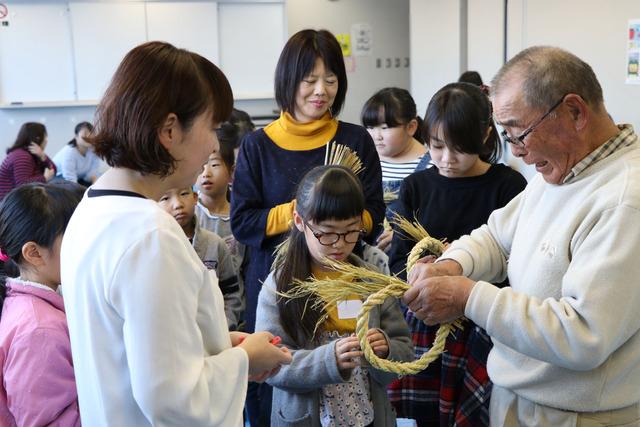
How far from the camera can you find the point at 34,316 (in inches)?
65.0

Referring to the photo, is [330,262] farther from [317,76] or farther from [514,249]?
[317,76]

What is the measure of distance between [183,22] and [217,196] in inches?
236

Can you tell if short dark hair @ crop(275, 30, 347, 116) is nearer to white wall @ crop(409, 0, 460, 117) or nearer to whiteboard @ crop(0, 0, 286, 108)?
white wall @ crop(409, 0, 460, 117)

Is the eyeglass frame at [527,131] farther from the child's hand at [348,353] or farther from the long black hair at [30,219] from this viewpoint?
the long black hair at [30,219]

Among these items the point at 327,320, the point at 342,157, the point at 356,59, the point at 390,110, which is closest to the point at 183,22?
the point at 356,59

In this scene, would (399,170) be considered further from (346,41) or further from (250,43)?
(346,41)

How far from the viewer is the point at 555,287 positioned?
1.40 m

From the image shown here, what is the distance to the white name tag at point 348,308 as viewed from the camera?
181 centimetres

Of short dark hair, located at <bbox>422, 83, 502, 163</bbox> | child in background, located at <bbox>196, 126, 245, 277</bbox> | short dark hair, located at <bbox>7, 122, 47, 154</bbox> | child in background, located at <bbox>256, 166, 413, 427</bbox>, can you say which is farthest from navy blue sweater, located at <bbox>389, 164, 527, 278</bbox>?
short dark hair, located at <bbox>7, 122, 47, 154</bbox>

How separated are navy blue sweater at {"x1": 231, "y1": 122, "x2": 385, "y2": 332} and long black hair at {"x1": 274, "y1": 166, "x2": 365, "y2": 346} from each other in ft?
1.07

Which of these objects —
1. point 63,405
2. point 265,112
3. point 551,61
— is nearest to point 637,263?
point 551,61

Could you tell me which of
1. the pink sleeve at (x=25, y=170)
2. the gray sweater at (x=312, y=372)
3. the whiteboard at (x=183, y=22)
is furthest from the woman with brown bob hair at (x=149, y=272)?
the whiteboard at (x=183, y=22)

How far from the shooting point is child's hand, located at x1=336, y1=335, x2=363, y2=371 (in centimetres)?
168

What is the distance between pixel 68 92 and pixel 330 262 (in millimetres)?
7509
